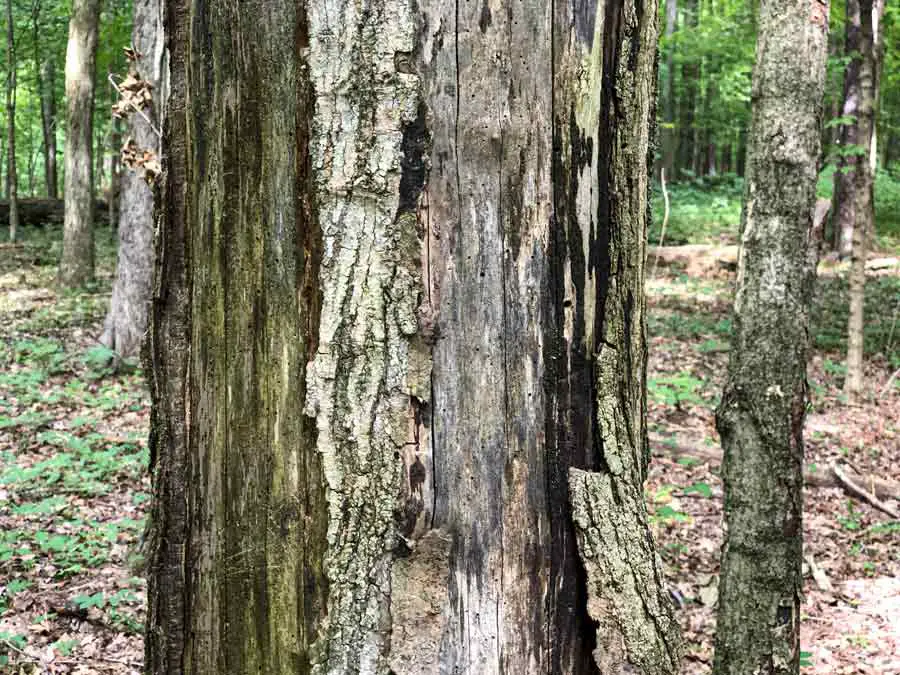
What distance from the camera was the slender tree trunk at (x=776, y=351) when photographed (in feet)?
11.8

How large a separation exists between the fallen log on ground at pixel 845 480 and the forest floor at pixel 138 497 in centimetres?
3

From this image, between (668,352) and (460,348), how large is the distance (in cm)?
971

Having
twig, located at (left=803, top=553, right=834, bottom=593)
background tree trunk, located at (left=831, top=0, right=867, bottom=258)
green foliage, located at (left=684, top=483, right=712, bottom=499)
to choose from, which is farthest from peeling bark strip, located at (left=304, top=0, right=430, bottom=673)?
background tree trunk, located at (left=831, top=0, right=867, bottom=258)

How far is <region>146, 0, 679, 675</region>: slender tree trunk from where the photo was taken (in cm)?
123

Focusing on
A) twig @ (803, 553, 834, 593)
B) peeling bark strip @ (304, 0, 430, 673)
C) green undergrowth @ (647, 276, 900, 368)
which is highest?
peeling bark strip @ (304, 0, 430, 673)

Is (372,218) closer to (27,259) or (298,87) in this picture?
(298,87)

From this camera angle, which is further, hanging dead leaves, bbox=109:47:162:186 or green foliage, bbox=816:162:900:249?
green foliage, bbox=816:162:900:249

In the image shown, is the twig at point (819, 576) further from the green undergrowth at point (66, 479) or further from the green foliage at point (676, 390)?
the green undergrowth at point (66, 479)

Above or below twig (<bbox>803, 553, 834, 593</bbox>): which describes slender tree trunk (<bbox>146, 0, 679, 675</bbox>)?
above

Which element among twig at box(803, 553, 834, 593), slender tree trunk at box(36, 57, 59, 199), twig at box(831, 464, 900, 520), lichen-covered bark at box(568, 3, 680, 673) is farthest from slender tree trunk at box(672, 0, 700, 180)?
lichen-covered bark at box(568, 3, 680, 673)

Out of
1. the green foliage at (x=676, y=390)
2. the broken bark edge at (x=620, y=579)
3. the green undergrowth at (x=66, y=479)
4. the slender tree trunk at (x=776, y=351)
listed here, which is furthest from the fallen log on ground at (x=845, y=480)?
the broken bark edge at (x=620, y=579)

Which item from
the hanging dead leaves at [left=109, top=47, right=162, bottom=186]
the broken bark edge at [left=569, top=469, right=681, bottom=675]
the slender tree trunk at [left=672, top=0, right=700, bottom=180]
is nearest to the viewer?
the broken bark edge at [left=569, top=469, right=681, bottom=675]

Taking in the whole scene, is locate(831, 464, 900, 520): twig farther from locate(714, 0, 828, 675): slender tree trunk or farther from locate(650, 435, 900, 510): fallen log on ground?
locate(714, 0, 828, 675): slender tree trunk

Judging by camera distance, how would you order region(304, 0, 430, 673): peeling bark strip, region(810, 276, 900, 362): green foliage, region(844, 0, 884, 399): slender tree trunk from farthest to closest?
region(810, 276, 900, 362): green foliage → region(844, 0, 884, 399): slender tree trunk → region(304, 0, 430, 673): peeling bark strip
